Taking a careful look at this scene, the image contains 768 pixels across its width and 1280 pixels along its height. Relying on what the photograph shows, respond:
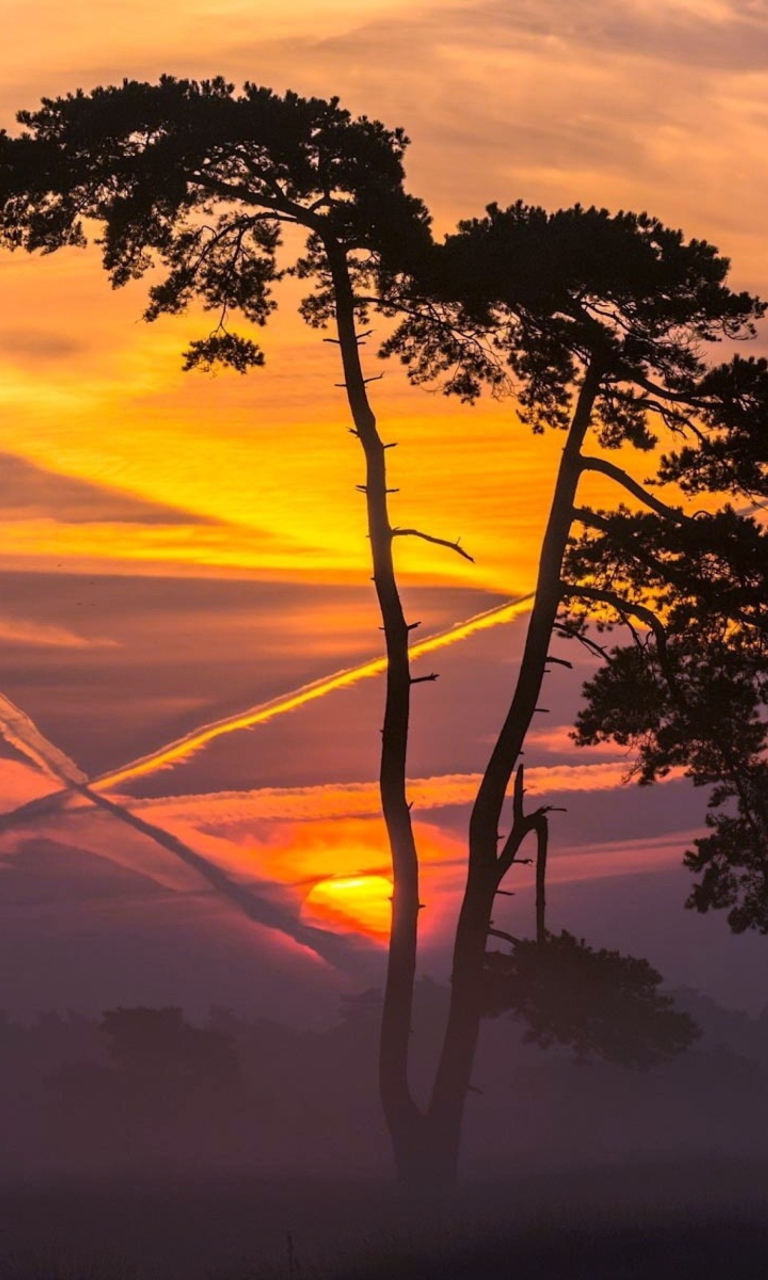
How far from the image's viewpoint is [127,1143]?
31.3 meters

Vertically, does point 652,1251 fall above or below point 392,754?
Result: below

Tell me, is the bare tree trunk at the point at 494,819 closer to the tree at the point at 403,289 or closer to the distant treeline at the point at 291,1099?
the tree at the point at 403,289

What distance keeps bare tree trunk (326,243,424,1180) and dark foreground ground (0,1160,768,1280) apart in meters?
1.31

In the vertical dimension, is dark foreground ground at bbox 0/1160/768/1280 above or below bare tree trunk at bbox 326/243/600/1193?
below

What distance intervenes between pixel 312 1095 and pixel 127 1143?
17.5 feet

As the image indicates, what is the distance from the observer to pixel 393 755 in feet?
66.4

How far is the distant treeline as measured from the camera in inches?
Answer: 1200

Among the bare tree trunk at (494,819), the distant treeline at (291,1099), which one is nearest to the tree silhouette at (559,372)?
the bare tree trunk at (494,819)

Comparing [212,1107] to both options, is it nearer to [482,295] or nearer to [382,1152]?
[382,1152]

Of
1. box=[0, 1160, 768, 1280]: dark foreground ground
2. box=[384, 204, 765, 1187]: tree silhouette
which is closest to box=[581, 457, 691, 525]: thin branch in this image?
box=[384, 204, 765, 1187]: tree silhouette

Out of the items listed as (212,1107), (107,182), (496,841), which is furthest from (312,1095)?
(107,182)

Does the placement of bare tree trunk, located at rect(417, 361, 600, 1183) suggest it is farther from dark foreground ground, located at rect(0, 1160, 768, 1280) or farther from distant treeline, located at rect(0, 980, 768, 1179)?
distant treeline, located at rect(0, 980, 768, 1179)

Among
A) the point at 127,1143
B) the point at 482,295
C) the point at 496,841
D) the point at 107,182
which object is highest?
the point at 107,182

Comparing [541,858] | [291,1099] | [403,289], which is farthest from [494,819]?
[291,1099]
